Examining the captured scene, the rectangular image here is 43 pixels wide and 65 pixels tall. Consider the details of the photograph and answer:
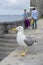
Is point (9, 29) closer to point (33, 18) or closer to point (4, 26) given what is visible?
point (4, 26)

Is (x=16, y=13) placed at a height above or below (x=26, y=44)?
below

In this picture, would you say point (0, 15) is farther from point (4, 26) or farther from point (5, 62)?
point (5, 62)

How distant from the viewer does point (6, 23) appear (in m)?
23.5

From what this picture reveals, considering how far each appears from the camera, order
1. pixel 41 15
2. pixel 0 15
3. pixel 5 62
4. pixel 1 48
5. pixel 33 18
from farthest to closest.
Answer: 1. pixel 41 15
2. pixel 0 15
3. pixel 33 18
4. pixel 1 48
5. pixel 5 62

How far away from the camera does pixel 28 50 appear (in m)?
10.3

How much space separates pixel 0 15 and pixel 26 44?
18.8 metres

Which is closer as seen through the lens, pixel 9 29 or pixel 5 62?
pixel 5 62

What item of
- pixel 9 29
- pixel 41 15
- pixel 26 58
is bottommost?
pixel 41 15

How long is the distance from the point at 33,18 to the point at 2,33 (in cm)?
264

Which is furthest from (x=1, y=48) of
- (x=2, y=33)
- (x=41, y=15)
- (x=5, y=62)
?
(x=41, y=15)

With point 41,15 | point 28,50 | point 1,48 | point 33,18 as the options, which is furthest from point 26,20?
point 41,15

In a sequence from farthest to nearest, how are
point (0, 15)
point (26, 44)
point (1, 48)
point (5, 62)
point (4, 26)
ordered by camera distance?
point (0, 15)
point (4, 26)
point (1, 48)
point (26, 44)
point (5, 62)

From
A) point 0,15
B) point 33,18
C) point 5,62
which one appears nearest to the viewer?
point 5,62

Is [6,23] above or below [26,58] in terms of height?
below
